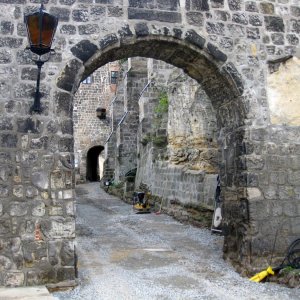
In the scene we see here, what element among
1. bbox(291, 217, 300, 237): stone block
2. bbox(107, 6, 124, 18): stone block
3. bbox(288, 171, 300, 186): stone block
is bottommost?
bbox(291, 217, 300, 237): stone block

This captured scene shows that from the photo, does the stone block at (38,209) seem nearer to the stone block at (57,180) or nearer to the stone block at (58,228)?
the stone block at (58,228)

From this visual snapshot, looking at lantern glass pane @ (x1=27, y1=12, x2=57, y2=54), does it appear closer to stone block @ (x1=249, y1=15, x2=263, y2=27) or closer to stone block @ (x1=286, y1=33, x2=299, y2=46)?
stone block @ (x1=249, y1=15, x2=263, y2=27)

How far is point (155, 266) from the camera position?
5918mm

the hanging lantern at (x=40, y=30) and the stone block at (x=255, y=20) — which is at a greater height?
the stone block at (x=255, y=20)

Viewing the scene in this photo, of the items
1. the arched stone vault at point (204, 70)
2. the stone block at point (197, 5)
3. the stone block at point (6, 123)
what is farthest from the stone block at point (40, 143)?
the stone block at point (197, 5)

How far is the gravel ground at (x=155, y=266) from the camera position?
473 cm

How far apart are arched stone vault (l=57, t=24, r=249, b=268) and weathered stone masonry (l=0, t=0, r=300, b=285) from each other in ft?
0.05

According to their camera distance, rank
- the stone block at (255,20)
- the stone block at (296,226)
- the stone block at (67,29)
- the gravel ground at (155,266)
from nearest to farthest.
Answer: the gravel ground at (155,266)
the stone block at (67,29)
the stone block at (296,226)
the stone block at (255,20)

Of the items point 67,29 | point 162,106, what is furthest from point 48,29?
point 162,106

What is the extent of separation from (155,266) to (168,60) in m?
2.90

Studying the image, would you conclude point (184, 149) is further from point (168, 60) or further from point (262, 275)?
point (262, 275)

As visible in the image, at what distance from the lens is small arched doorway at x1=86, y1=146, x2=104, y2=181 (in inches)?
1014

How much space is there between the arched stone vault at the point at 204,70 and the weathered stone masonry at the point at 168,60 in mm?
14

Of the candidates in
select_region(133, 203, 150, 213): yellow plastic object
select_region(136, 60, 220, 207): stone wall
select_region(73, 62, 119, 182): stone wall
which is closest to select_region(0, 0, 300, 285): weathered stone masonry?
select_region(136, 60, 220, 207): stone wall
